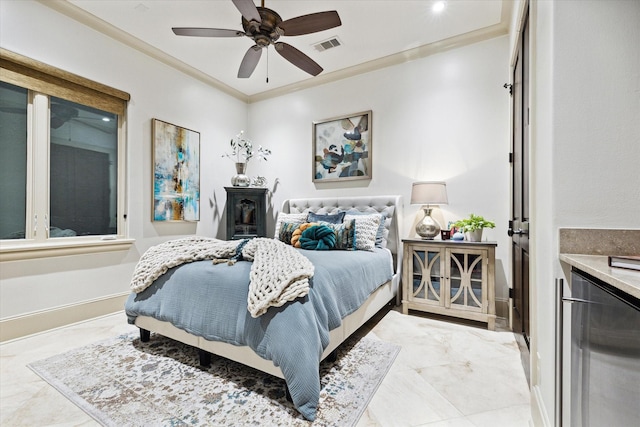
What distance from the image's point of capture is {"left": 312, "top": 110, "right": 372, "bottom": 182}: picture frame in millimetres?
3820

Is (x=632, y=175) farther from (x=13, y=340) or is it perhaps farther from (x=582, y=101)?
(x=13, y=340)

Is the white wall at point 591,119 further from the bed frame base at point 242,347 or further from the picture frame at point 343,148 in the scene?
the picture frame at point 343,148

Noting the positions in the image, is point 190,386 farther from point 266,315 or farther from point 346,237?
point 346,237

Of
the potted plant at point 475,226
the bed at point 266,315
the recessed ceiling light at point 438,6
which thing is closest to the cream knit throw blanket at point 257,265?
the bed at point 266,315

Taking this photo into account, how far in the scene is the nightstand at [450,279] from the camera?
2689mm

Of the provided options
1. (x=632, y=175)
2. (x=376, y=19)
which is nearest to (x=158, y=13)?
(x=376, y=19)

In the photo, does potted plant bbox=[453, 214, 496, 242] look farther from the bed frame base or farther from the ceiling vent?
the ceiling vent

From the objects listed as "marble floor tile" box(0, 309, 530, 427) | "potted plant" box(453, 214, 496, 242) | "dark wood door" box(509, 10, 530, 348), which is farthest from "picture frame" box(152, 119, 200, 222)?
"dark wood door" box(509, 10, 530, 348)

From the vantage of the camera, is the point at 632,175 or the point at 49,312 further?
the point at 49,312

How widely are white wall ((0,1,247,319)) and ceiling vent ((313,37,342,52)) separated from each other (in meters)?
1.79

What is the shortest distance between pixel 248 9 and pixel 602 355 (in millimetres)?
2516

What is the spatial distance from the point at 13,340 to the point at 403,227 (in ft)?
12.3

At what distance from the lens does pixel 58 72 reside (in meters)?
2.70

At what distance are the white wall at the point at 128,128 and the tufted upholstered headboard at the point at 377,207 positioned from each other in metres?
1.54
